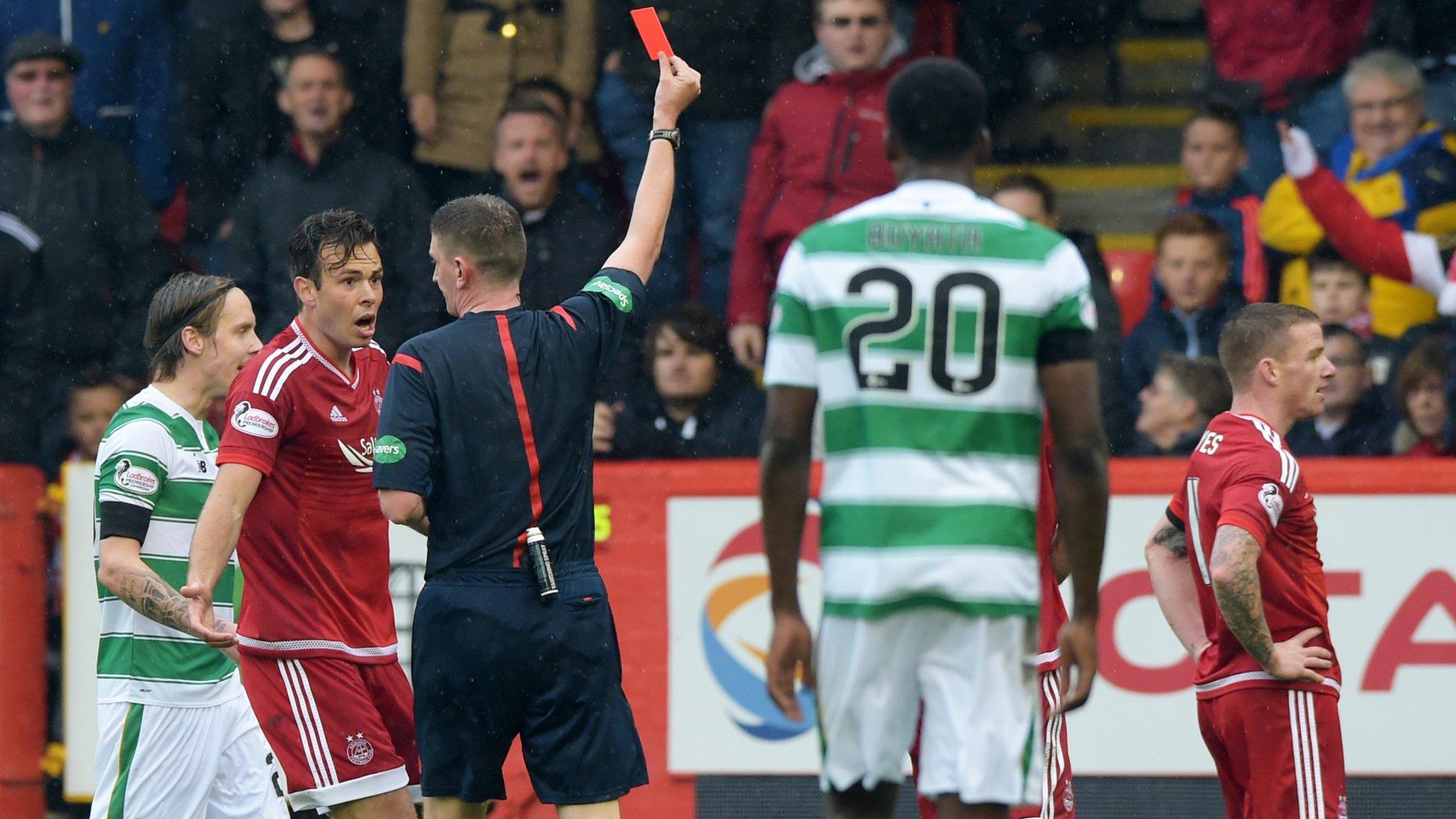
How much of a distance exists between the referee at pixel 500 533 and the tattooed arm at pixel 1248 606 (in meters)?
1.65

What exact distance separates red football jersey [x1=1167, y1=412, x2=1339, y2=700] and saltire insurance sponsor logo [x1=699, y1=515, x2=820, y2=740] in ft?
8.38

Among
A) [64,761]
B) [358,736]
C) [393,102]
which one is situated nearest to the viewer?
[358,736]

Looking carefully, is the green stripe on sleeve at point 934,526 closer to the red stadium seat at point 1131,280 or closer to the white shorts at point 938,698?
the white shorts at point 938,698

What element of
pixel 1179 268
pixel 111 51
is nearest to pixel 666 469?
pixel 1179 268

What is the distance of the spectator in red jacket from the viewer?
8.16 meters

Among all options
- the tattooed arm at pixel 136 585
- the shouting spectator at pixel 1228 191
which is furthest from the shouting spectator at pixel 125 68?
the shouting spectator at pixel 1228 191

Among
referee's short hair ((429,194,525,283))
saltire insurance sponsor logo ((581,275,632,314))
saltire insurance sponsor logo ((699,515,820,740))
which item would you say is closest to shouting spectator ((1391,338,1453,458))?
saltire insurance sponsor logo ((699,515,820,740))

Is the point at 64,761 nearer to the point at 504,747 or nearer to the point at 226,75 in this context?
the point at 226,75

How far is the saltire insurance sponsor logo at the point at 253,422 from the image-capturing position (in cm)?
511

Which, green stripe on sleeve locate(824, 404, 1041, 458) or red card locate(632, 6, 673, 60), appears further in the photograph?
red card locate(632, 6, 673, 60)

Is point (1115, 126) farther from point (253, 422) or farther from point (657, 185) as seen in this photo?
point (253, 422)

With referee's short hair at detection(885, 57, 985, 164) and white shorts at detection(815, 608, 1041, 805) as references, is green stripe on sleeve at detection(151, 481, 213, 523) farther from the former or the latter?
referee's short hair at detection(885, 57, 985, 164)

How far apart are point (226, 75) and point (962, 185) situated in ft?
19.6

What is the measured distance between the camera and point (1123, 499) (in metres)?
7.45
